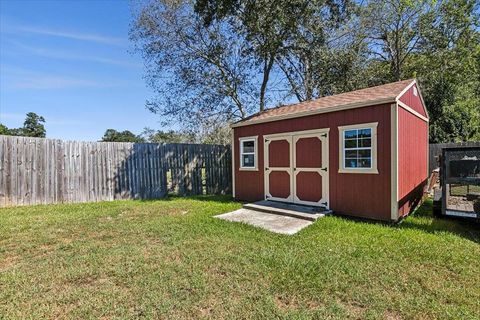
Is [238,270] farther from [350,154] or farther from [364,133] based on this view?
[364,133]

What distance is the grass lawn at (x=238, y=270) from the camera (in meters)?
2.79

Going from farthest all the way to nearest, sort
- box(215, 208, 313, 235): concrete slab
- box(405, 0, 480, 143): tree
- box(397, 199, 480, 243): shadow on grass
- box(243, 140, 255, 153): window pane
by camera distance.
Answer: box(405, 0, 480, 143): tree < box(243, 140, 255, 153): window pane < box(215, 208, 313, 235): concrete slab < box(397, 199, 480, 243): shadow on grass

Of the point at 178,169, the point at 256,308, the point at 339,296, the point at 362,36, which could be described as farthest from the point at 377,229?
the point at 362,36

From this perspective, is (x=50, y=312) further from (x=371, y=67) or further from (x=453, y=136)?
(x=453, y=136)

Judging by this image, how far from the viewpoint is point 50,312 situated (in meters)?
2.73

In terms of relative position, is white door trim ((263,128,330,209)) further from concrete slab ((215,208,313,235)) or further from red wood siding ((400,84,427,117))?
red wood siding ((400,84,427,117))

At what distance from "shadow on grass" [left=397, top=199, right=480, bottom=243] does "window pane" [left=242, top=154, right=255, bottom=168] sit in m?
4.59

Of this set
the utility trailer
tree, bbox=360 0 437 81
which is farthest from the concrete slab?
tree, bbox=360 0 437 81

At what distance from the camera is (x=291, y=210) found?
6.88 meters

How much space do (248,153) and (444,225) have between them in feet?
18.3

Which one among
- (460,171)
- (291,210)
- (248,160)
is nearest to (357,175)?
(291,210)

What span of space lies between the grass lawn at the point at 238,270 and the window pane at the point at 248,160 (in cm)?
333

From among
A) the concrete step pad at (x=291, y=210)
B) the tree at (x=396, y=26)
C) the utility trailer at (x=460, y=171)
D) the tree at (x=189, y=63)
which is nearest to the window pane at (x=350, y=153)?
the concrete step pad at (x=291, y=210)

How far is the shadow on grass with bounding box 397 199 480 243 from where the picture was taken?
16.9 feet
